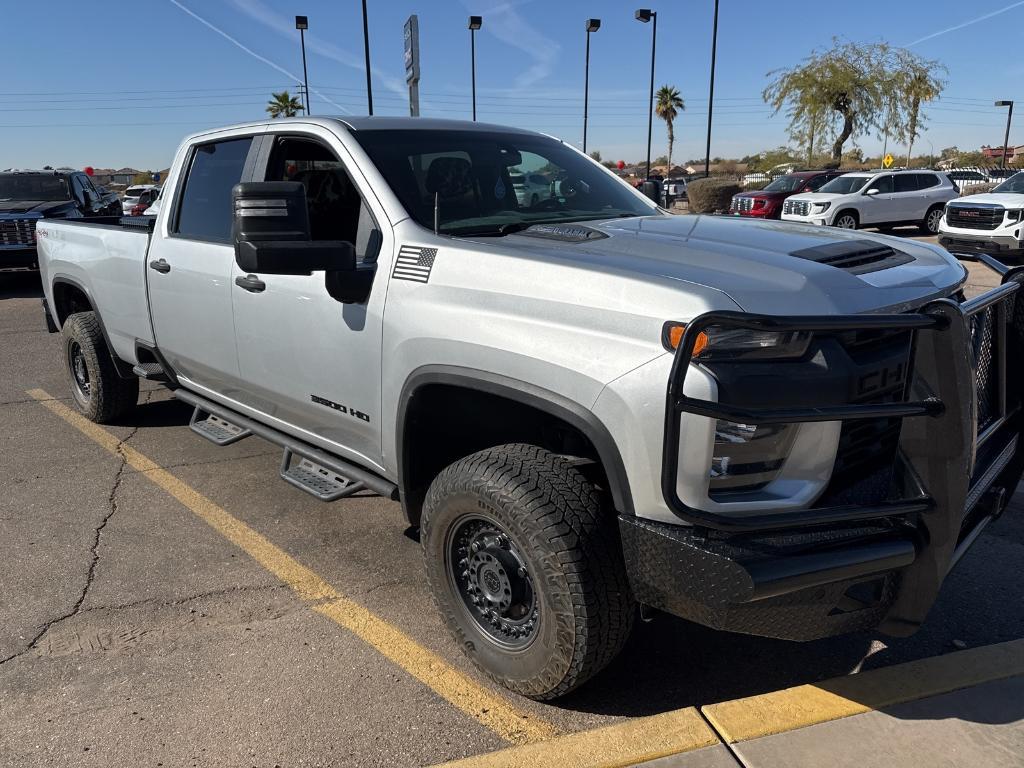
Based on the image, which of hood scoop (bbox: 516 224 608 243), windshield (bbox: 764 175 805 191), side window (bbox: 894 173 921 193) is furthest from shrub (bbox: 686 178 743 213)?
hood scoop (bbox: 516 224 608 243)

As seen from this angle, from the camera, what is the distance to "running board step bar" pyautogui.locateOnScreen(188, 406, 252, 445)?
428cm

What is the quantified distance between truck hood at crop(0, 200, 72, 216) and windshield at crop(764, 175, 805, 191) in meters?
17.2

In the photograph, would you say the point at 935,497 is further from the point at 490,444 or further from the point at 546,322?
the point at 490,444

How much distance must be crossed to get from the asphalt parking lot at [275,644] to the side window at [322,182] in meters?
1.49

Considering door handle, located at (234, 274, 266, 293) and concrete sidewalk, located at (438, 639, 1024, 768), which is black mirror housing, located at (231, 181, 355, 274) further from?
concrete sidewalk, located at (438, 639, 1024, 768)

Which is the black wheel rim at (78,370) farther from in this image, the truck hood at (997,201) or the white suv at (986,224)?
the truck hood at (997,201)

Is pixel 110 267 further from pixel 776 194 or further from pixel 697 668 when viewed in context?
pixel 776 194

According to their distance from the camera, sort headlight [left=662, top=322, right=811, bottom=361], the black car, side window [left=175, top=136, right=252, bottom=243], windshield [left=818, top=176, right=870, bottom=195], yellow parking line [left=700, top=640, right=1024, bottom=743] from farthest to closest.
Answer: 1. windshield [left=818, top=176, right=870, bottom=195]
2. the black car
3. side window [left=175, top=136, right=252, bottom=243]
4. yellow parking line [left=700, top=640, right=1024, bottom=743]
5. headlight [left=662, top=322, right=811, bottom=361]

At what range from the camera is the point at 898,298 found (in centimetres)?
245

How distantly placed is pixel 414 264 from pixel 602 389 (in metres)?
1.00

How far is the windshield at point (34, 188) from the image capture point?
14391 mm

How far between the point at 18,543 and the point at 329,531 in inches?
57.9

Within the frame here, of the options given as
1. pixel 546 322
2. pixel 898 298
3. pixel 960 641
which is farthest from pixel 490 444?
pixel 960 641

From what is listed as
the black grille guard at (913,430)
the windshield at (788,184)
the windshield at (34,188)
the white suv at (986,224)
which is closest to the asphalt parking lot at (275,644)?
the black grille guard at (913,430)
